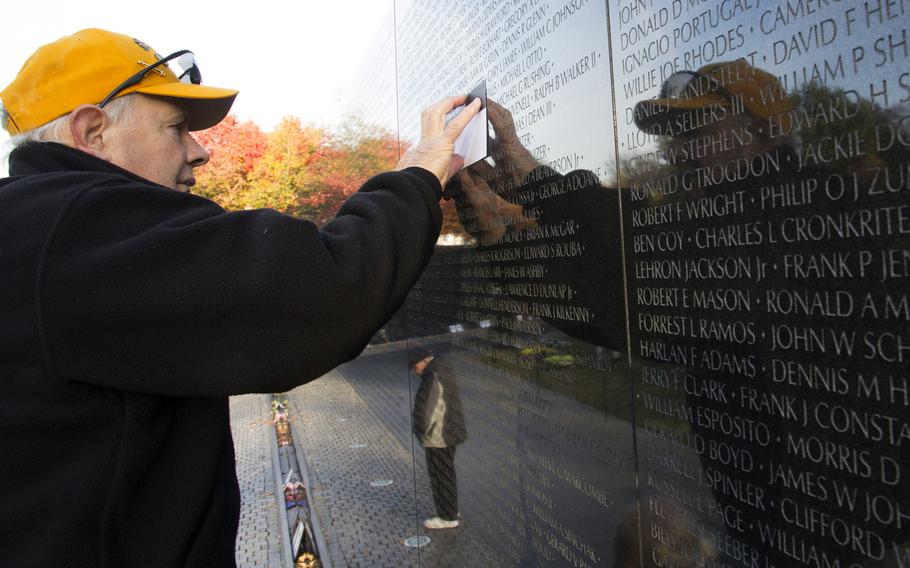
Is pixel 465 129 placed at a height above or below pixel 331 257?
above

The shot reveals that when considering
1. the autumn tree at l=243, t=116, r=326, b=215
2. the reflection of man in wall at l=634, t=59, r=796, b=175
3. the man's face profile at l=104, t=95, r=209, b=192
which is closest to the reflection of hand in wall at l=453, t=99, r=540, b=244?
the reflection of man in wall at l=634, t=59, r=796, b=175

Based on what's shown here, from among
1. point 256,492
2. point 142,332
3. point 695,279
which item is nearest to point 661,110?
point 695,279

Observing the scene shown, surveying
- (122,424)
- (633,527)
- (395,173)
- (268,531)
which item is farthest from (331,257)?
(268,531)

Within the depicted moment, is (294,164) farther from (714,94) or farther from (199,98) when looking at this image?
(714,94)

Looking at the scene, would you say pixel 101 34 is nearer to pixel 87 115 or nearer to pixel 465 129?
pixel 87 115

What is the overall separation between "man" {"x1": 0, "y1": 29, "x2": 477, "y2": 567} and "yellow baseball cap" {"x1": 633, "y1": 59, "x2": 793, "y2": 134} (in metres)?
0.68

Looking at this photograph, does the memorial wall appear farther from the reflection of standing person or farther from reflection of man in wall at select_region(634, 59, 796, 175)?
the reflection of standing person

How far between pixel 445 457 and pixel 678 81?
2486mm

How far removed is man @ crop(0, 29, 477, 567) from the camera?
4.89 ft

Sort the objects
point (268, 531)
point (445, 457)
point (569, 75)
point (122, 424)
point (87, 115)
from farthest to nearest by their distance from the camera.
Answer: point (268, 531) → point (445, 457) → point (569, 75) → point (87, 115) → point (122, 424)

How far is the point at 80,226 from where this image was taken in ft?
4.96

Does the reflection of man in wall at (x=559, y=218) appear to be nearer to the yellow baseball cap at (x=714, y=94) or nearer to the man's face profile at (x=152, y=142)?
the yellow baseball cap at (x=714, y=94)

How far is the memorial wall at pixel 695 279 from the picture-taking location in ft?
4.10

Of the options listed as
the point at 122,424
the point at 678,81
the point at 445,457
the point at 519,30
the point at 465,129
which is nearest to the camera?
the point at 122,424
